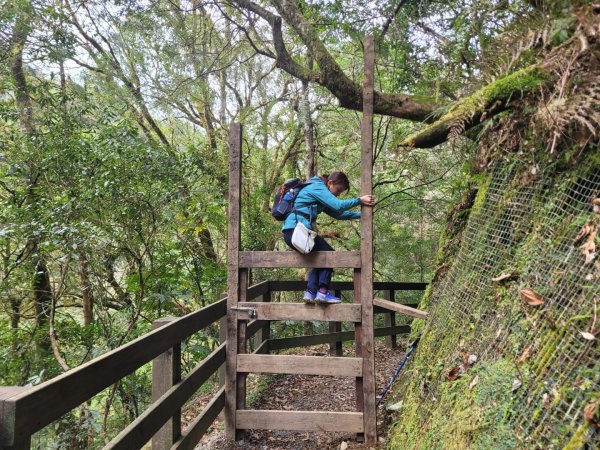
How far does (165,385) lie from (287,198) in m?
2.06

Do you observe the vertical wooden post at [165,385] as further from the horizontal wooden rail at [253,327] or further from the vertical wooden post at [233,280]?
the horizontal wooden rail at [253,327]

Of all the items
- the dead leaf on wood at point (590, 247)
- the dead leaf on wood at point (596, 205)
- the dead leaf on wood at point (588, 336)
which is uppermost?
the dead leaf on wood at point (596, 205)

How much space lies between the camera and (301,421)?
3764mm

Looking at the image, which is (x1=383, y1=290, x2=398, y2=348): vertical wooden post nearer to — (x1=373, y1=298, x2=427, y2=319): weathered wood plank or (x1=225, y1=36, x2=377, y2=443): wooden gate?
(x1=373, y1=298, x2=427, y2=319): weathered wood plank

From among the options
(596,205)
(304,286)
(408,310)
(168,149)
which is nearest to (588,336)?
(596,205)

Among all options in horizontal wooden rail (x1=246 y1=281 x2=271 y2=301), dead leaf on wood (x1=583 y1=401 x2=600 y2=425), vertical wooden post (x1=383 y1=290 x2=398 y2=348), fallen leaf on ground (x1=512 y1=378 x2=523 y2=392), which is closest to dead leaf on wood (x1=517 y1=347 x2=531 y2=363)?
fallen leaf on ground (x1=512 y1=378 x2=523 y2=392)

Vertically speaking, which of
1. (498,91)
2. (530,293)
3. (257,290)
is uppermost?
(498,91)

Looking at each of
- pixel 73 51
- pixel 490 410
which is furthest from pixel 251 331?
pixel 73 51

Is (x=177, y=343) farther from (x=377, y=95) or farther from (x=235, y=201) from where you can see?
(x=377, y=95)

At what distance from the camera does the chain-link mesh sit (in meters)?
1.79

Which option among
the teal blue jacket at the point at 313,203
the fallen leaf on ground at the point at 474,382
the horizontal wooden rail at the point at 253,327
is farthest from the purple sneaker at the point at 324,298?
the fallen leaf on ground at the point at 474,382

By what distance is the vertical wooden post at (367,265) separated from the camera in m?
3.70

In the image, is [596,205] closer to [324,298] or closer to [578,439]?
[578,439]

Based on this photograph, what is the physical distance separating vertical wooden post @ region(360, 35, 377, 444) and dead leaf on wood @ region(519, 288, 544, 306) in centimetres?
158
